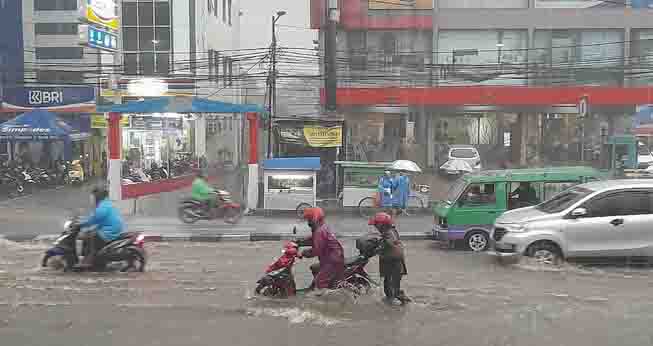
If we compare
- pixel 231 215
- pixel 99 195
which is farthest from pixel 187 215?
pixel 99 195

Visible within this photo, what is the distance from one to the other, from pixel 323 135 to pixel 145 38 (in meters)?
18.4

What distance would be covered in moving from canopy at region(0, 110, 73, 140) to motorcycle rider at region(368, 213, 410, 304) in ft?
72.8

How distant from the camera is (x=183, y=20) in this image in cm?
3672

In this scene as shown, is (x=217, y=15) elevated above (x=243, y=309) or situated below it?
above

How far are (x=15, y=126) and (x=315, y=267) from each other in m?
22.3

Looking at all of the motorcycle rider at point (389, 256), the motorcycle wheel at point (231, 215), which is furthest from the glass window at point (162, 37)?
the motorcycle rider at point (389, 256)

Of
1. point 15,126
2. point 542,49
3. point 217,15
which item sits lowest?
point 15,126

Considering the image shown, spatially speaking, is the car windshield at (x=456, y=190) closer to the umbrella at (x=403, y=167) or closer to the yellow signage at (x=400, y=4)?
the umbrella at (x=403, y=167)

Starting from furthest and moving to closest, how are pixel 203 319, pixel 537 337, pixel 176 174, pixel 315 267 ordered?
pixel 176 174
pixel 315 267
pixel 203 319
pixel 537 337

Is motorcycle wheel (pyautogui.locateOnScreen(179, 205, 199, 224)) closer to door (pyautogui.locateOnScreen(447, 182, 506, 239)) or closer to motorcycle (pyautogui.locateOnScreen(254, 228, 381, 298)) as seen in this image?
door (pyautogui.locateOnScreen(447, 182, 506, 239))

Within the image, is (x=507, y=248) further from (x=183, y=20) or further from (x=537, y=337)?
(x=183, y=20)

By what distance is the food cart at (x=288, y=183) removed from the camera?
1958 cm

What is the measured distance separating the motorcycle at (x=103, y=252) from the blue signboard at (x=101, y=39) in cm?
1204

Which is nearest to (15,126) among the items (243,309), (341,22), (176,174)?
(176,174)
